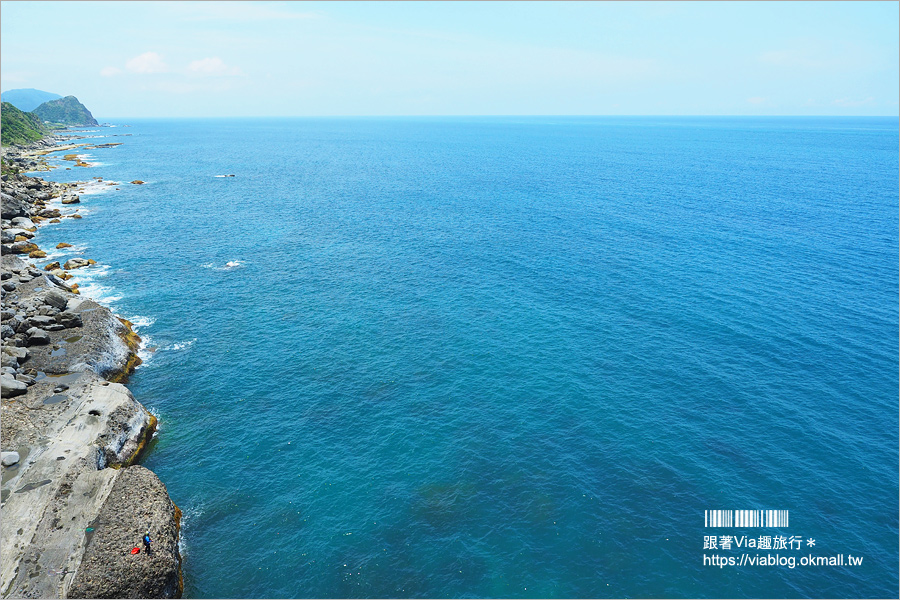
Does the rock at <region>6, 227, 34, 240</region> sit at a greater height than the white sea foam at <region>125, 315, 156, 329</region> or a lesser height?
greater

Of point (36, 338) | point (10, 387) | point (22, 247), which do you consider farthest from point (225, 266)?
point (10, 387)

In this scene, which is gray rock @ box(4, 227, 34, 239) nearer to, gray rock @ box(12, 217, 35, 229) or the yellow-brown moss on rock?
gray rock @ box(12, 217, 35, 229)

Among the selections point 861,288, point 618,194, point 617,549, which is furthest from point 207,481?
point 618,194

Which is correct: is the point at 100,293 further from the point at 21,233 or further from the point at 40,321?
the point at 21,233

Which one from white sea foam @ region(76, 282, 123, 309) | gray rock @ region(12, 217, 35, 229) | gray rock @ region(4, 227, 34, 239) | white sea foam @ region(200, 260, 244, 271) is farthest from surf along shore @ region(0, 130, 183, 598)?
gray rock @ region(12, 217, 35, 229)

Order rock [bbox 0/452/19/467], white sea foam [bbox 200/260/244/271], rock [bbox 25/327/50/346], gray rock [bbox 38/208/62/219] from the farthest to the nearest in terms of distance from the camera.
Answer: gray rock [bbox 38/208/62/219]
white sea foam [bbox 200/260/244/271]
rock [bbox 25/327/50/346]
rock [bbox 0/452/19/467]
